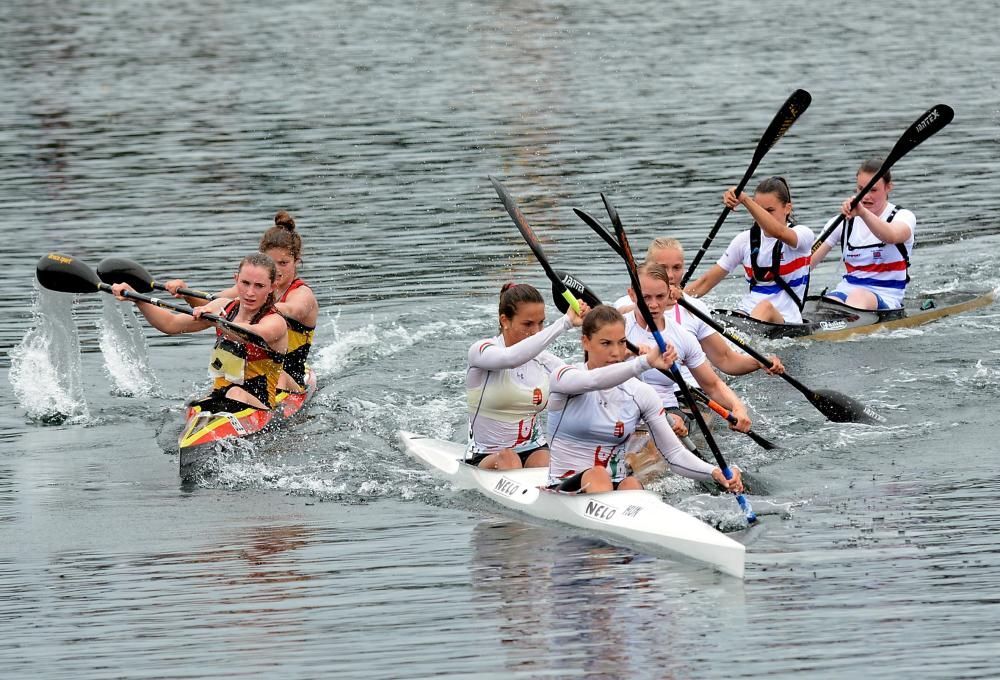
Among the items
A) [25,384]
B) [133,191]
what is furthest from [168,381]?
[133,191]

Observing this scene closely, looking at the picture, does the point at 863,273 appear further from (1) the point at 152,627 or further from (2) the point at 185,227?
(2) the point at 185,227

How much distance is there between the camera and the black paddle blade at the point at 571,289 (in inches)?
431

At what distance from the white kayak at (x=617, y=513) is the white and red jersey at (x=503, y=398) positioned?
0.30 meters

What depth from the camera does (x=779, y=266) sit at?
1513 centimetres

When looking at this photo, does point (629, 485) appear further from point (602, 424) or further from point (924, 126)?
point (924, 126)

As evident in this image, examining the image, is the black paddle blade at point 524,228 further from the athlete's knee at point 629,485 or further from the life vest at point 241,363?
the life vest at point 241,363

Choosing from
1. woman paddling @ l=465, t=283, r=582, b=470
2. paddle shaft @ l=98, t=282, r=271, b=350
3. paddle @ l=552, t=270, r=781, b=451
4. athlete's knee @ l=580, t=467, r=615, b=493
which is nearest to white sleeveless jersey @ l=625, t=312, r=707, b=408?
paddle @ l=552, t=270, r=781, b=451

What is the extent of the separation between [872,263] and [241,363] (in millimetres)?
6801

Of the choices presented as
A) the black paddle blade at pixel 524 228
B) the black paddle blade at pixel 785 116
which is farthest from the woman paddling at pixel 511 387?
the black paddle blade at pixel 785 116

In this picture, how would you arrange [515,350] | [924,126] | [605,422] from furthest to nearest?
[924,126] < [515,350] < [605,422]

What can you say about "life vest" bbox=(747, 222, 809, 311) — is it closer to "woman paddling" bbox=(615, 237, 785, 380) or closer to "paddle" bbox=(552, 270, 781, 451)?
"woman paddling" bbox=(615, 237, 785, 380)

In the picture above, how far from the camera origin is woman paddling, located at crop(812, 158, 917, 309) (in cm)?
1553

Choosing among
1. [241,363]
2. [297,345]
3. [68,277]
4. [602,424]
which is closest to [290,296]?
[297,345]

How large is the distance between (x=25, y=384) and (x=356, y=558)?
6142 mm
